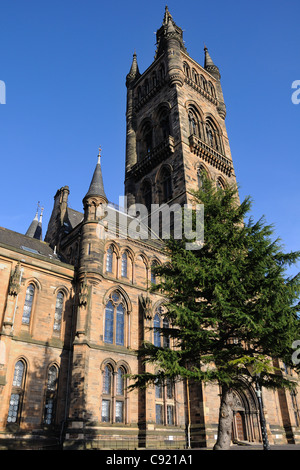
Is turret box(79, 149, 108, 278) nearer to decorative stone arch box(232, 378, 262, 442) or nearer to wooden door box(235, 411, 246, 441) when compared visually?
decorative stone arch box(232, 378, 262, 442)

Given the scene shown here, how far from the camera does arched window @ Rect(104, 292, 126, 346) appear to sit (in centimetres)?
2123

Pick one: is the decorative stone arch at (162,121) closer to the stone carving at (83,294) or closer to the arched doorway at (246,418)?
the stone carving at (83,294)

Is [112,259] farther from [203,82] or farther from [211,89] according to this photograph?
[211,89]

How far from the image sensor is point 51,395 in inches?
722

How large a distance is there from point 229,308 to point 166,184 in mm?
24802

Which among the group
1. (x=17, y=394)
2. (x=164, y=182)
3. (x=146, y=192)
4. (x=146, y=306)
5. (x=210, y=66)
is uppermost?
(x=210, y=66)

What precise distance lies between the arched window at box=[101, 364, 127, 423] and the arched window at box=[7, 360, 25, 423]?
14.2ft

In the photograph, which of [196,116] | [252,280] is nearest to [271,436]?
[252,280]

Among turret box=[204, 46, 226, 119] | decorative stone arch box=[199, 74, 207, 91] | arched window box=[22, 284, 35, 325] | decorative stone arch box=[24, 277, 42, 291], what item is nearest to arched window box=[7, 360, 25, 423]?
arched window box=[22, 284, 35, 325]

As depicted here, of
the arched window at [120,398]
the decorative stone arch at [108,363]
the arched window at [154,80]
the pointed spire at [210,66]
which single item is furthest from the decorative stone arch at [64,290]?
the pointed spire at [210,66]

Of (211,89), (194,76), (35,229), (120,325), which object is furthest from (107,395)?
(211,89)

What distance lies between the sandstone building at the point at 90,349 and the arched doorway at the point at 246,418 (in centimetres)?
6
